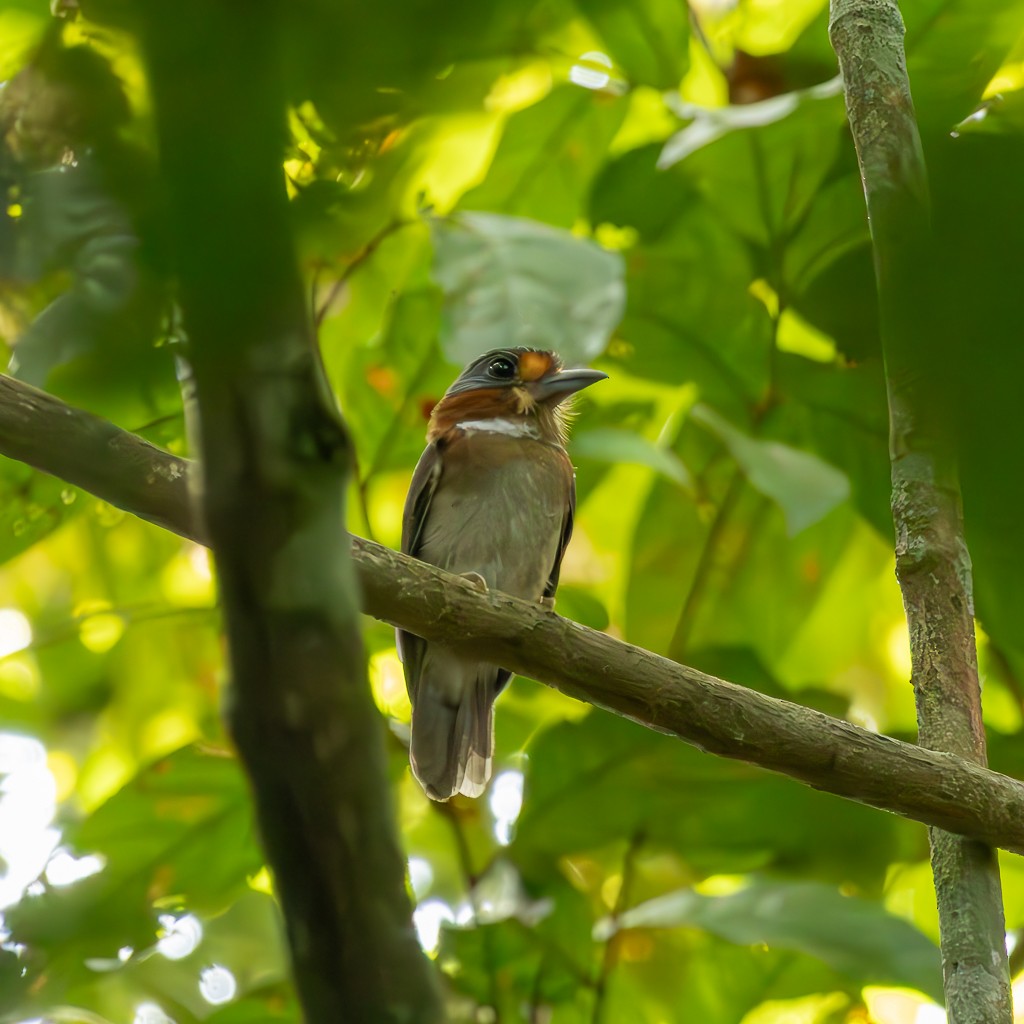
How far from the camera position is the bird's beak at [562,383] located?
4020 millimetres

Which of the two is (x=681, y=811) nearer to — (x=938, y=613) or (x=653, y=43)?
(x=938, y=613)

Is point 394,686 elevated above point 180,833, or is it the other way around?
point 180,833

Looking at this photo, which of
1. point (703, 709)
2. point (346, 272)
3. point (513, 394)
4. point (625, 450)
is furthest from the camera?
point (513, 394)

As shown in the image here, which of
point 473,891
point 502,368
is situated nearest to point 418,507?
point 502,368

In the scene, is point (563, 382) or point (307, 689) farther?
point (563, 382)

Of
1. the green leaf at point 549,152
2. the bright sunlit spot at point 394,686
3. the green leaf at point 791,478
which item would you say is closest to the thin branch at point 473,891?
the bright sunlit spot at point 394,686

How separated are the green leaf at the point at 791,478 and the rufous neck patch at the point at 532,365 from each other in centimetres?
158

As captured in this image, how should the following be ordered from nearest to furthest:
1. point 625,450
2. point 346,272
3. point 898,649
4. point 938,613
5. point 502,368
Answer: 1. point 346,272
2. point 938,613
3. point 625,450
4. point 898,649
5. point 502,368

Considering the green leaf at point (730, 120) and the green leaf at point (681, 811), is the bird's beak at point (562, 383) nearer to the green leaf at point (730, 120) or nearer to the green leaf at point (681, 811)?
the green leaf at point (730, 120)

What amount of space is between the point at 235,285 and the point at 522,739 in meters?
3.42

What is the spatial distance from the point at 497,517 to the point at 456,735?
729 mm

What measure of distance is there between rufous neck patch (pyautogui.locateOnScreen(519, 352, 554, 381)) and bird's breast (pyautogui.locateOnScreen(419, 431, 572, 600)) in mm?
443

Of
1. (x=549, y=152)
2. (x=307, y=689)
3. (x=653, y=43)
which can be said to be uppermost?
(x=653, y=43)

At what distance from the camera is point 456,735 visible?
3.92 meters
